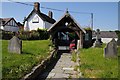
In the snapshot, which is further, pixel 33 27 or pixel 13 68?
pixel 33 27

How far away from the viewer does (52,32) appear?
26.8m

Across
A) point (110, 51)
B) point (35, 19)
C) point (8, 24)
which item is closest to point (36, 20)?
point (35, 19)

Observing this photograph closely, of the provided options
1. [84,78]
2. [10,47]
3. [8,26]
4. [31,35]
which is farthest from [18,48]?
[8,26]

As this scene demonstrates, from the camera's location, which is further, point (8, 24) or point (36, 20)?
point (8, 24)

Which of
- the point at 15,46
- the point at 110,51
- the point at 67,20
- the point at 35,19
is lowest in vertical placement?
the point at 110,51

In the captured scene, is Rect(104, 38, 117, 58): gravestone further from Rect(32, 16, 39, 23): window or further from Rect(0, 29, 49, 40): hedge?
Rect(32, 16, 39, 23): window

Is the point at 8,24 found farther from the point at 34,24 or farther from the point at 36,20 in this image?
the point at 36,20

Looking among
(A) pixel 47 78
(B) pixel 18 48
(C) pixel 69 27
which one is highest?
(C) pixel 69 27

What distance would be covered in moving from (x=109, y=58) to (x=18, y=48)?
5.83 metres

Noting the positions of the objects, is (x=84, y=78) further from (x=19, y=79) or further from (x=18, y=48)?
(x=18, y=48)

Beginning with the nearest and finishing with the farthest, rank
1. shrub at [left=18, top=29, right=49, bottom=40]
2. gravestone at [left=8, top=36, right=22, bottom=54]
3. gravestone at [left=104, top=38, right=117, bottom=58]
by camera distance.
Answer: gravestone at [left=8, top=36, right=22, bottom=54], gravestone at [left=104, top=38, right=117, bottom=58], shrub at [left=18, top=29, right=49, bottom=40]

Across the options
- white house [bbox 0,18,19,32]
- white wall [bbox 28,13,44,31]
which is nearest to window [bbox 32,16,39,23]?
white wall [bbox 28,13,44,31]

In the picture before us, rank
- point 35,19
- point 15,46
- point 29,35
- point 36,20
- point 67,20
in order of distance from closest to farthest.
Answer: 1. point 15,46
2. point 67,20
3. point 29,35
4. point 36,20
5. point 35,19

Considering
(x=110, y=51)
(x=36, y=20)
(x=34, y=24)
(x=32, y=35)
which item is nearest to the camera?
(x=110, y=51)
